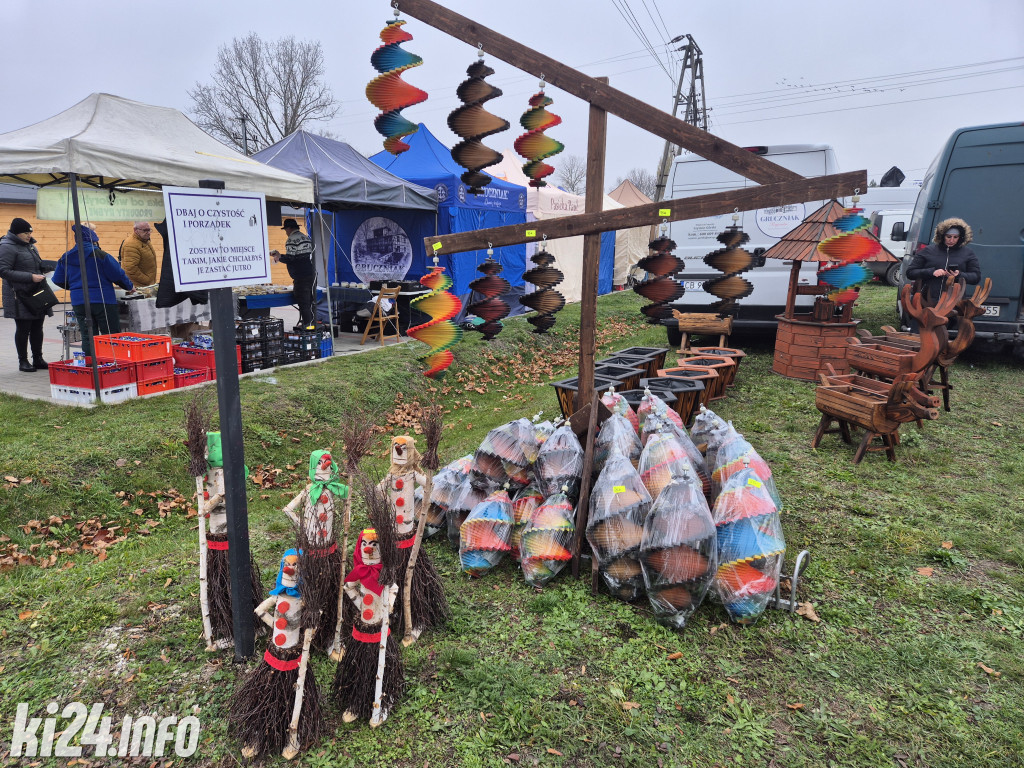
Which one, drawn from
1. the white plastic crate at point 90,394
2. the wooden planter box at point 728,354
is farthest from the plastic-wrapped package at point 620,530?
the white plastic crate at point 90,394

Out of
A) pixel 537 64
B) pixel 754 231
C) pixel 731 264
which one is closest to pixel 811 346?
pixel 754 231

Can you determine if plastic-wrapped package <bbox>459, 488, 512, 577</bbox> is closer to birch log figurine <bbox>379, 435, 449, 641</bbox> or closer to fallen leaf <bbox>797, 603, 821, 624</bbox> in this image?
birch log figurine <bbox>379, 435, 449, 641</bbox>

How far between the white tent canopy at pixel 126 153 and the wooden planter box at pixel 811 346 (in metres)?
6.52

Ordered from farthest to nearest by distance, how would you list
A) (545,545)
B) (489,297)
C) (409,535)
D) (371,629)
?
(489,297) → (545,545) → (409,535) → (371,629)

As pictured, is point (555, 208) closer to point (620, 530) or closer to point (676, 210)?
point (676, 210)

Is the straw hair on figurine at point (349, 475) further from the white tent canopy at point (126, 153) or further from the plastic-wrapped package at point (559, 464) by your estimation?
the white tent canopy at point (126, 153)

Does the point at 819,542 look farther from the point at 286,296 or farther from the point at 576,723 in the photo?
the point at 286,296

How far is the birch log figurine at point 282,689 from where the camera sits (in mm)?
2293

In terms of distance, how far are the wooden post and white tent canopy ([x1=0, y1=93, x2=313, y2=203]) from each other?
3909mm

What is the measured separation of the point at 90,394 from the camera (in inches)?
247

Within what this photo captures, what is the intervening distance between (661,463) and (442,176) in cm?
928

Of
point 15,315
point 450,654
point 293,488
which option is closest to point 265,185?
point 15,315

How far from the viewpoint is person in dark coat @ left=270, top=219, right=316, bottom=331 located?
9453 millimetres

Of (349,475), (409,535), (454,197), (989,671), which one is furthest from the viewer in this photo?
(454,197)
